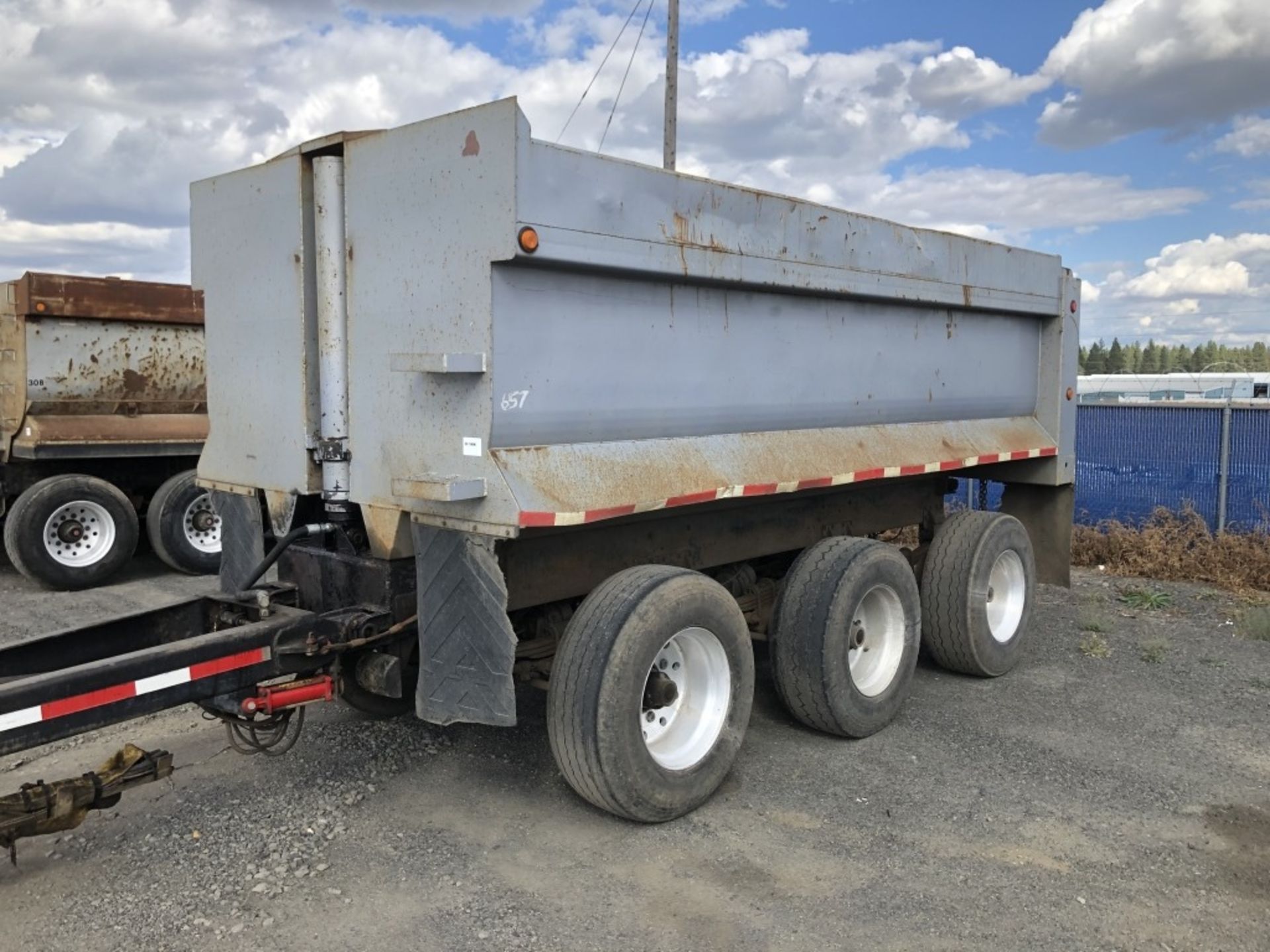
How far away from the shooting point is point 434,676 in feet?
13.8

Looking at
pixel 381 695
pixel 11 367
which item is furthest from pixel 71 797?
pixel 11 367

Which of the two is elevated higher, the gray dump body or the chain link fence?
the gray dump body

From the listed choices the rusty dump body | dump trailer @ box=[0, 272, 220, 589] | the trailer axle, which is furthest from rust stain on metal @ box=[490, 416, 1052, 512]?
the rusty dump body

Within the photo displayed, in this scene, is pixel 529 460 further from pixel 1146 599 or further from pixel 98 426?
pixel 98 426

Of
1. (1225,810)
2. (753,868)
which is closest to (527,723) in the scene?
(753,868)

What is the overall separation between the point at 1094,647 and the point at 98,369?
338 inches

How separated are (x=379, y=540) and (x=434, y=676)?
24.4 inches

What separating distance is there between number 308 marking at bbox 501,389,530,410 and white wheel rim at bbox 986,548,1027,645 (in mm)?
3916

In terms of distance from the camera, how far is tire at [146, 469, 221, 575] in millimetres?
9656

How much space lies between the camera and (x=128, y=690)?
3592 mm

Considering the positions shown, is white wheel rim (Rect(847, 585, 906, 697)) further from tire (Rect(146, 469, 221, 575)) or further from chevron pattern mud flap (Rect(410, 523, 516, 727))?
tire (Rect(146, 469, 221, 575))

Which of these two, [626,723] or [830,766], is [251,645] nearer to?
[626,723]

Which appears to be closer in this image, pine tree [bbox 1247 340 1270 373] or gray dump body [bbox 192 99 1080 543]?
gray dump body [bbox 192 99 1080 543]

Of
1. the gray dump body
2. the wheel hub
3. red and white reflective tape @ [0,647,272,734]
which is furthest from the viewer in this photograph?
the wheel hub
